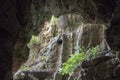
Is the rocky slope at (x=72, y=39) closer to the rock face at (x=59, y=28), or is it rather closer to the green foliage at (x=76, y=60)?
the rock face at (x=59, y=28)

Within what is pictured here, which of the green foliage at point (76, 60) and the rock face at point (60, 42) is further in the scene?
the rock face at point (60, 42)

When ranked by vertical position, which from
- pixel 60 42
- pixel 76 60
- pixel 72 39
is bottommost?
pixel 76 60

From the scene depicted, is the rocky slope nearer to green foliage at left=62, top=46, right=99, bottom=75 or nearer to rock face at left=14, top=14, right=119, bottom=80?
rock face at left=14, top=14, right=119, bottom=80

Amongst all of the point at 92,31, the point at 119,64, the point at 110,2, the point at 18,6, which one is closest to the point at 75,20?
the point at 92,31

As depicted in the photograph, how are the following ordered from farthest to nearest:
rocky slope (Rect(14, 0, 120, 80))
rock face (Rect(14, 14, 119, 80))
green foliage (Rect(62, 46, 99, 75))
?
rock face (Rect(14, 14, 119, 80))
green foliage (Rect(62, 46, 99, 75))
rocky slope (Rect(14, 0, 120, 80))

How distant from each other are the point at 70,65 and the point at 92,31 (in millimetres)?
4241

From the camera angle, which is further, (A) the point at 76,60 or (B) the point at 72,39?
(B) the point at 72,39

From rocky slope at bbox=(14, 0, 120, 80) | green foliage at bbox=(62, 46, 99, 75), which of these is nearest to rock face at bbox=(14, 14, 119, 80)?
rocky slope at bbox=(14, 0, 120, 80)

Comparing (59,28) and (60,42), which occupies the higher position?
(59,28)

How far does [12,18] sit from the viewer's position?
343 inches

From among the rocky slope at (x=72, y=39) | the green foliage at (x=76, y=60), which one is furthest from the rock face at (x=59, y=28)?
the green foliage at (x=76, y=60)

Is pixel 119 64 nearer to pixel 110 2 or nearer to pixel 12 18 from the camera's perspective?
pixel 110 2

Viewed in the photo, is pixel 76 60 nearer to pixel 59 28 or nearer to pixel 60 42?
pixel 60 42

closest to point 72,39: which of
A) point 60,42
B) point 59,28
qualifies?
point 60,42
